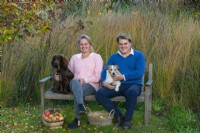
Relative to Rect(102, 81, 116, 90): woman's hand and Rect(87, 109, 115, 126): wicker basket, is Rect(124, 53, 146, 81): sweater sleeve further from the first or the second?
Rect(87, 109, 115, 126): wicker basket

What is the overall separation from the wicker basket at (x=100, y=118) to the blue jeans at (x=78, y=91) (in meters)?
0.19

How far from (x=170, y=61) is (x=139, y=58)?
959 millimetres

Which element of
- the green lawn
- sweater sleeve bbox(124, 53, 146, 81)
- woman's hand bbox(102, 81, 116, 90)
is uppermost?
sweater sleeve bbox(124, 53, 146, 81)

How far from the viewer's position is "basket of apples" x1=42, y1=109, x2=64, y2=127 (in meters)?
5.73

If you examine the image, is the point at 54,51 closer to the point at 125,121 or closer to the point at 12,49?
the point at 12,49

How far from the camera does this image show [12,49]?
7012 millimetres

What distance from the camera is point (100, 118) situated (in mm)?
5707

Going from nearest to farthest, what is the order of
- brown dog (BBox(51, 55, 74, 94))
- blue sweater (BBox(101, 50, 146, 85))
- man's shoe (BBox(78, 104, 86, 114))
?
man's shoe (BBox(78, 104, 86, 114)) → blue sweater (BBox(101, 50, 146, 85)) → brown dog (BBox(51, 55, 74, 94))

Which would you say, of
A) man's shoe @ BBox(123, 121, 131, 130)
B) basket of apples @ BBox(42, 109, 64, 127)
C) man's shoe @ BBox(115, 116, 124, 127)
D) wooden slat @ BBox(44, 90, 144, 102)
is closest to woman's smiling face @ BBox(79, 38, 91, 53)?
wooden slat @ BBox(44, 90, 144, 102)

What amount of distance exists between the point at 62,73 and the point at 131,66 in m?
1.04

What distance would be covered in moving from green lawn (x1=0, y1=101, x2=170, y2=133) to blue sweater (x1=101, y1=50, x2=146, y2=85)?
651 mm

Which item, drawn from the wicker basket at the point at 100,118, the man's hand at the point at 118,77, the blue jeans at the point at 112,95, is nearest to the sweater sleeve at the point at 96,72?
the blue jeans at the point at 112,95

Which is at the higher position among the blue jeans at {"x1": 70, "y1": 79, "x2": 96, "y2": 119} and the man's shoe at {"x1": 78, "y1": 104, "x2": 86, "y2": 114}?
the blue jeans at {"x1": 70, "y1": 79, "x2": 96, "y2": 119}

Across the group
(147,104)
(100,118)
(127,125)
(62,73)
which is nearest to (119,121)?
(127,125)
